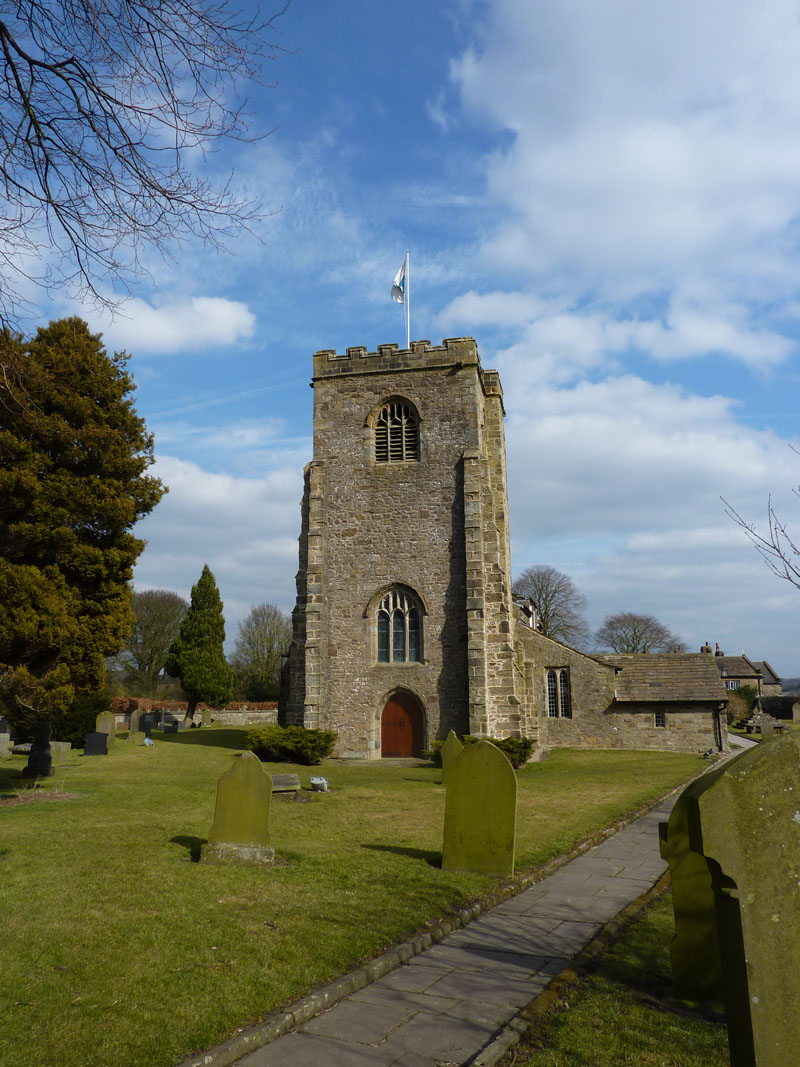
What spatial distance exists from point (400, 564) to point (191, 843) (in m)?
14.0

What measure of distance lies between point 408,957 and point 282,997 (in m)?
1.18

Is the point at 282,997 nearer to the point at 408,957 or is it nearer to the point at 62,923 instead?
the point at 408,957

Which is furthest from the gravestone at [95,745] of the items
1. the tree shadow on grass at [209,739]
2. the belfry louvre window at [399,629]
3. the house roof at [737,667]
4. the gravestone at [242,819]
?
the house roof at [737,667]

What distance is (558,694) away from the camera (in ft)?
98.8

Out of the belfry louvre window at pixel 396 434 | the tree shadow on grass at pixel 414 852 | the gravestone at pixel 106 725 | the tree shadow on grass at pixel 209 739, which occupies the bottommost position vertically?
the tree shadow on grass at pixel 209 739

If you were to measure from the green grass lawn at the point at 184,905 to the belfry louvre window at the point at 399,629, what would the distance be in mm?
8329

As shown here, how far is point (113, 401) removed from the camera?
15031 mm

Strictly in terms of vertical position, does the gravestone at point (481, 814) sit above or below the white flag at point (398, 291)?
below

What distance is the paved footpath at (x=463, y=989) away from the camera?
3793 mm

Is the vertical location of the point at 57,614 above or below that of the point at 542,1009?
above

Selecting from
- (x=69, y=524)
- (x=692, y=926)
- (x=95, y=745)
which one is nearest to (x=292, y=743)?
(x=95, y=745)

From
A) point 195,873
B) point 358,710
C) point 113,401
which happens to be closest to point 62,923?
point 195,873

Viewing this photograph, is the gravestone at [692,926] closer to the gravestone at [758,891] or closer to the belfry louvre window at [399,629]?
the gravestone at [758,891]

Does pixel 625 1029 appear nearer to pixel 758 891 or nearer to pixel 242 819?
pixel 758 891
